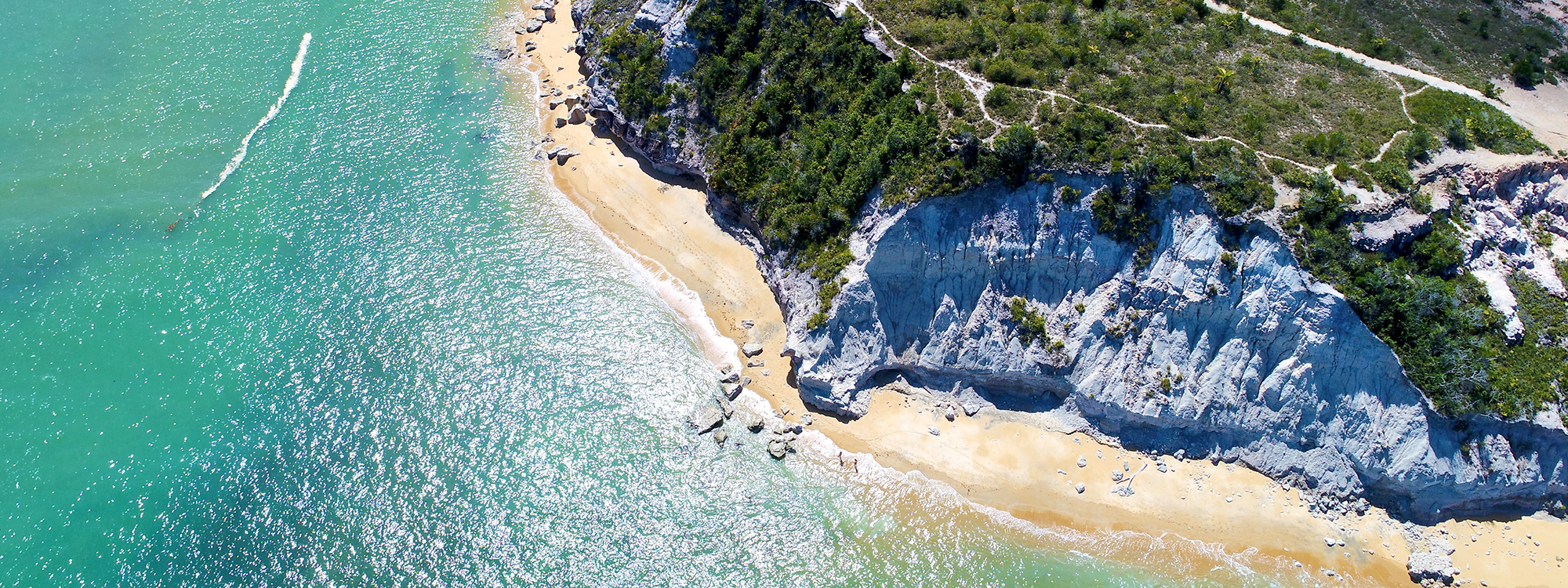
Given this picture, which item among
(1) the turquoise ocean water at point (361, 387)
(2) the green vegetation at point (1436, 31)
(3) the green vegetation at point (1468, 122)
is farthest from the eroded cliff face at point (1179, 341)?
(2) the green vegetation at point (1436, 31)

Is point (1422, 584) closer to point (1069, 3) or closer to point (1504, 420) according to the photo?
point (1504, 420)

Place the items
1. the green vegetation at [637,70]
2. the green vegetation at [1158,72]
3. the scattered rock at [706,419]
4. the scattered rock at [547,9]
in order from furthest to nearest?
the scattered rock at [547,9] < the green vegetation at [637,70] < the green vegetation at [1158,72] < the scattered rock at [706,419]

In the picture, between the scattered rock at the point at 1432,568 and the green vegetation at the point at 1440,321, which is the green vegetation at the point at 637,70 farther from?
the scattered rock at the point at 1432,568

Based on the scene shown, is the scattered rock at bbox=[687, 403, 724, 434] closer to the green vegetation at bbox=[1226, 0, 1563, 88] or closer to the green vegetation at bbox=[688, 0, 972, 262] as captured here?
the green vegetation at bbox=[688, 0, 972, 262]

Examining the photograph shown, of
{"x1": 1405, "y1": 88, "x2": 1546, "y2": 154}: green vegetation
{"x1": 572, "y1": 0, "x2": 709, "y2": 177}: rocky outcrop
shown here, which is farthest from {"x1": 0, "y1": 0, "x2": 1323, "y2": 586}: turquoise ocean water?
{"x1": 1405, "y1": 88, "x2": 1546, "y2": 154}: green vegetation

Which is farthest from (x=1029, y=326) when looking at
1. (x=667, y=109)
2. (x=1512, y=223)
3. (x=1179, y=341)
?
(x=667, y=109)

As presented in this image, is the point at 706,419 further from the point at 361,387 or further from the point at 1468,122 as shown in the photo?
the point at 1468,122

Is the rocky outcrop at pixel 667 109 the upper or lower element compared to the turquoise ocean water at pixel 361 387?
upper

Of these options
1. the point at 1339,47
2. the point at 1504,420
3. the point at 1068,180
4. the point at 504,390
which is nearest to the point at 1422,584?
the point at 1504,420
